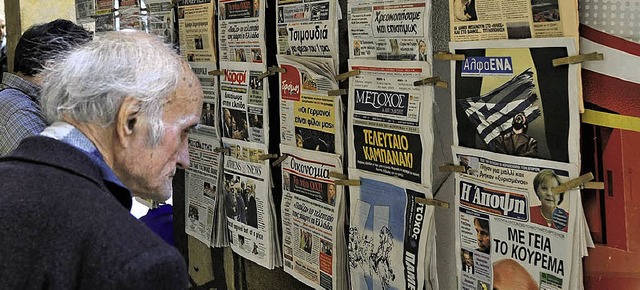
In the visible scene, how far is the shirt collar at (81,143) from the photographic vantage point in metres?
1.35

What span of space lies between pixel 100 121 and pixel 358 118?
1.04 m

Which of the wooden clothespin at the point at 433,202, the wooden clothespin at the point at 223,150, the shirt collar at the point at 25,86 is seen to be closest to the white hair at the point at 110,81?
the wooden clothespin at the point at 433,202

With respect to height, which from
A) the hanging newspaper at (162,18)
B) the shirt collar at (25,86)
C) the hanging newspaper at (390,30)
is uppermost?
the hanging newspaper at (162,18)

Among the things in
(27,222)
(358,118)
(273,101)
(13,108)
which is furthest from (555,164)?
(13,108)

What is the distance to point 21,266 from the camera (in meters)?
1.20

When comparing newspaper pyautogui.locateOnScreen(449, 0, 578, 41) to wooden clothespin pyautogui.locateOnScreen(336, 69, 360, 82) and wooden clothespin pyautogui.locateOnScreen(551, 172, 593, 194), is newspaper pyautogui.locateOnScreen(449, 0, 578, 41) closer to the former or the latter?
wooden clothespin pyautogui.locateOnScreen(551, 172, 593, 194)

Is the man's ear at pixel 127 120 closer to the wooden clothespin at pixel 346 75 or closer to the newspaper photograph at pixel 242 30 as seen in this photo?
the wooden clothespin at pixel 346 75

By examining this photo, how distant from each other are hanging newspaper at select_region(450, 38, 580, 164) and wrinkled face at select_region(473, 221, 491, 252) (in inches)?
7.2

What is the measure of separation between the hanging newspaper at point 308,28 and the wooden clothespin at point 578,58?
2.74ft

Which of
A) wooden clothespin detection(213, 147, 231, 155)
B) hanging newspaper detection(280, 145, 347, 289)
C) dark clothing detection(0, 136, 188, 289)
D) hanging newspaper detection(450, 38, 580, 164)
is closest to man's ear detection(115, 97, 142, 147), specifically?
dark clothing detection(0, 136, 188, 289)

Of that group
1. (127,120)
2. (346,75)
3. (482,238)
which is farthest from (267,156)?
(127,120)

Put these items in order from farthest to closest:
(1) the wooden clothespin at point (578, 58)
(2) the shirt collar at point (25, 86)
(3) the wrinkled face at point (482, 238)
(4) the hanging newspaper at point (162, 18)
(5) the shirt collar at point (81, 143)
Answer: (4) the hanging newspaper at point (162, 18) < (2) the shirt collar at point (25, 86) < (3) the wrinkled face at point (482, 238) < (1) the wooden clothespin at point (578, 58) < (5) the shirt collar at point (81, 143)

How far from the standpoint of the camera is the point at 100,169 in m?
1.34

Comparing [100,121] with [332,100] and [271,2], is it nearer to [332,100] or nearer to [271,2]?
[332,100]
